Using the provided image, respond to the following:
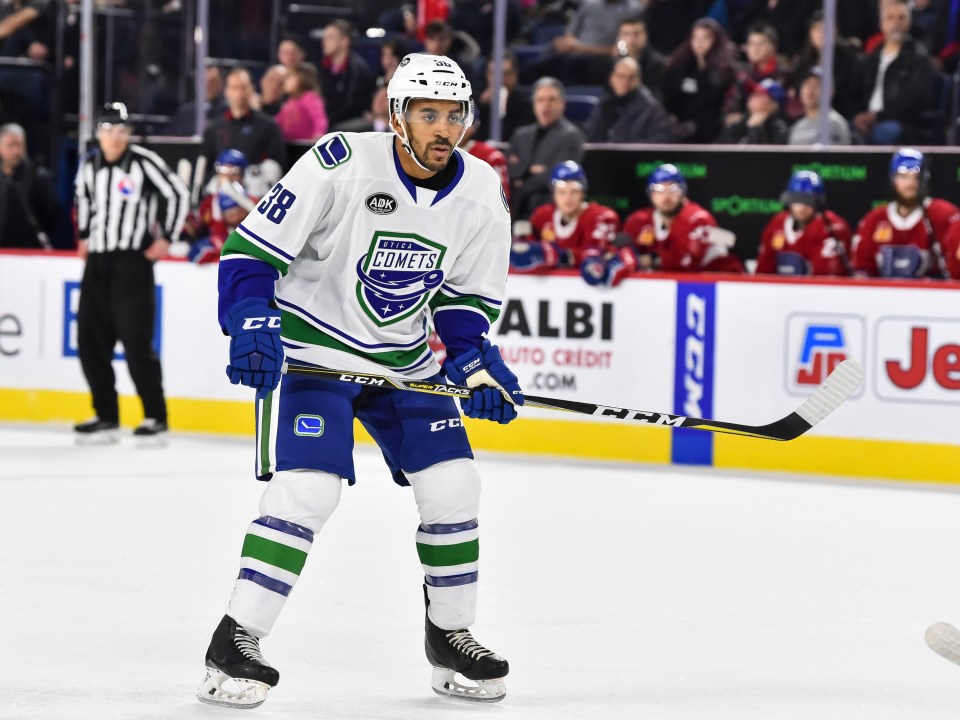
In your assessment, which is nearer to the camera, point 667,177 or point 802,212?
point 802,212

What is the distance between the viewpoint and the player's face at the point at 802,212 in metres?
8.17

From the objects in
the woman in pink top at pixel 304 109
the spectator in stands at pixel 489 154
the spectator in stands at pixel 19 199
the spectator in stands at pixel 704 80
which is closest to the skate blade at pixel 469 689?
the spectator in stands at pixel 489 154

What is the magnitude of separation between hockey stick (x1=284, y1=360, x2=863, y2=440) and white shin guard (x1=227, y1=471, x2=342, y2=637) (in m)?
0.23

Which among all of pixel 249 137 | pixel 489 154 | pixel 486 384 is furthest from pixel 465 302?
pixel 249 137

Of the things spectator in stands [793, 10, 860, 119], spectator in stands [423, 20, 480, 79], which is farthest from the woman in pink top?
spectator in stands [793, 10, 860, 119]

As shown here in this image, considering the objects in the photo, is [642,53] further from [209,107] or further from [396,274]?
[396,274]

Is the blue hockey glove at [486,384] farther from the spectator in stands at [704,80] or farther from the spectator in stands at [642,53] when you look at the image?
the spectator in stands at [642,53]

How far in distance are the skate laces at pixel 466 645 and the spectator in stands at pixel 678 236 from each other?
4792 millimetres

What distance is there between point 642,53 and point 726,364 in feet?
8.05

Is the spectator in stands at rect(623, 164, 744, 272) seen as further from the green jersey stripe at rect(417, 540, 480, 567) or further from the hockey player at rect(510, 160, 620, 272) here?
the green jersey stripe at rect(417, 540, 480, 567)

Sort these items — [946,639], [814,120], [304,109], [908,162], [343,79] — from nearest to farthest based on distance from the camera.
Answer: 1. [946,639]
2. [908,162]
3. [814,120]
4. [304,109]
5. [343,79]

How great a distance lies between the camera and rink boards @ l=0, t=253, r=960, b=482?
722 cm

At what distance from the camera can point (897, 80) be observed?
334 inches

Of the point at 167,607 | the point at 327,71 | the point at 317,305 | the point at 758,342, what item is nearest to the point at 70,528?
the point at 167,607
